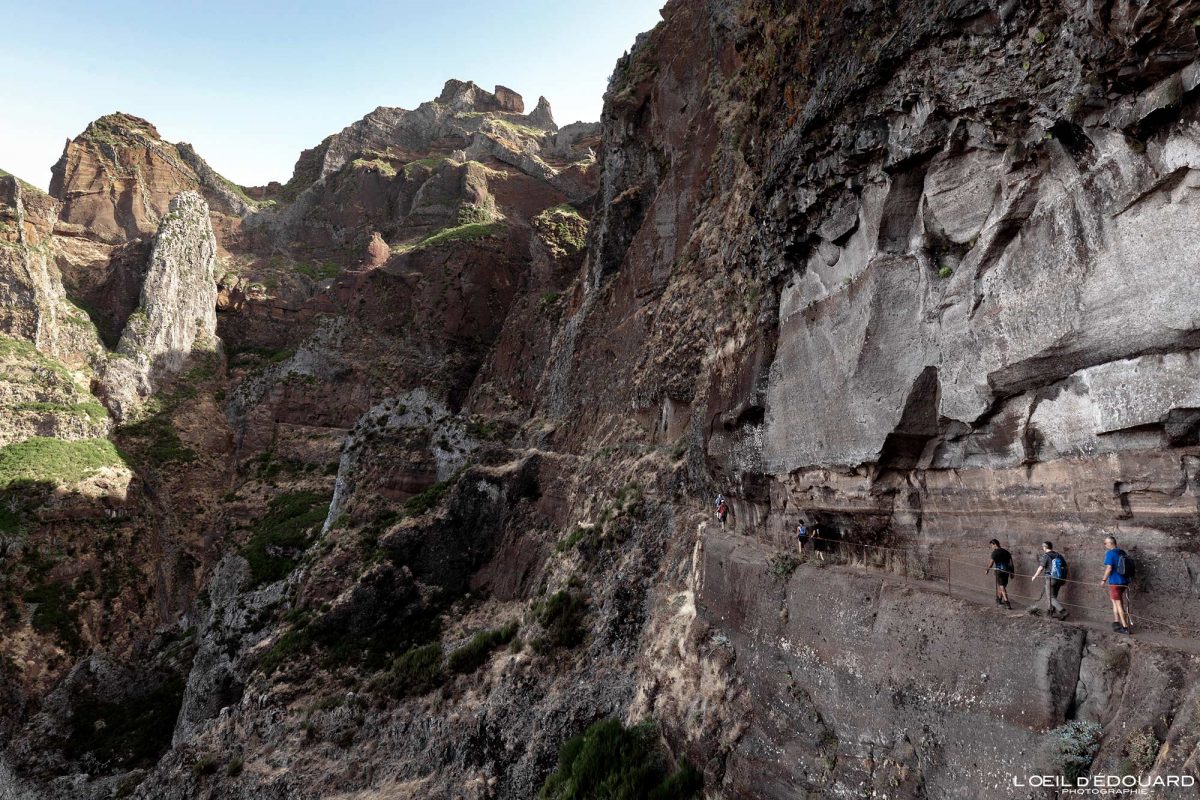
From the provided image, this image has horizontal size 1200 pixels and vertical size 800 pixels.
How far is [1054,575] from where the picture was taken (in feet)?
21.9

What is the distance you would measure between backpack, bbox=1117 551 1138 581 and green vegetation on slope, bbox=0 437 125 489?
171 feet

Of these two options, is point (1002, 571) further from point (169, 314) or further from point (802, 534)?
point (169, 314)

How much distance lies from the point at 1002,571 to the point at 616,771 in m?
8.90

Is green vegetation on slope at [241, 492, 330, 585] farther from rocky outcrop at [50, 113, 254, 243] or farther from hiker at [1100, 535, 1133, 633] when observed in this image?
rocky outcrop at [50, 113, 254, 243]

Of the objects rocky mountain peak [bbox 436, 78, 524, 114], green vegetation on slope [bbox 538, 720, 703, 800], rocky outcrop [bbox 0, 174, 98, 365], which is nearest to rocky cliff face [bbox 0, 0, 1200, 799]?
green vegetation on slope [bbox 538, 720, 703, 800]

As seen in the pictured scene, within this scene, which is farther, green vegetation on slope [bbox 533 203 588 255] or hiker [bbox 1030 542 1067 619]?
green vegetation on slope [bbox 533 203 588 255]

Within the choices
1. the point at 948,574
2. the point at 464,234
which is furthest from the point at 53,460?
the point at 948,574

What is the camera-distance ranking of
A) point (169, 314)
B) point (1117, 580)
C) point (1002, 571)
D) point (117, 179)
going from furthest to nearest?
point (117, 179)
point (169, 314)
point (1002, 571)
point (1117, 580)

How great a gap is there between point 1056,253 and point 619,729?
12303mm

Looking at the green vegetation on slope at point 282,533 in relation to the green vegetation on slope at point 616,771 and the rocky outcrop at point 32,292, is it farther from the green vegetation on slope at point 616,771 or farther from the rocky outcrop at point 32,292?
the green vegetation on slope at point 616,771

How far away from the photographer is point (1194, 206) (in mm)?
5641

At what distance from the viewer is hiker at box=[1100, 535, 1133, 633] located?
239 inches

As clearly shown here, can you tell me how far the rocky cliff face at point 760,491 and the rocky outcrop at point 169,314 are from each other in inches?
269

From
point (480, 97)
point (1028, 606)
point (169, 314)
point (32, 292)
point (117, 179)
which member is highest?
point (480, 97)
